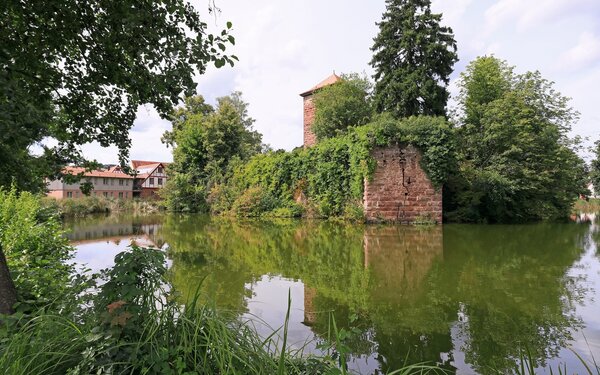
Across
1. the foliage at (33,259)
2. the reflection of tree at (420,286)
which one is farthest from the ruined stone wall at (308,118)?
the foliage at (33,259)

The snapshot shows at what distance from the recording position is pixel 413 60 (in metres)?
22.8

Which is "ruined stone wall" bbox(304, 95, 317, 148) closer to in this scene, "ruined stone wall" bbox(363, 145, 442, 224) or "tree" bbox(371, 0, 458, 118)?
"tree" bbox(371, 0, 458, 118)

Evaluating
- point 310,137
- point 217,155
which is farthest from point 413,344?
point 217,155

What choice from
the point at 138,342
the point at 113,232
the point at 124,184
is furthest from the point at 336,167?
the point at 124,184

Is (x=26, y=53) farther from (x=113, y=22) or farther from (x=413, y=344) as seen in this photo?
(x=413, y=344)

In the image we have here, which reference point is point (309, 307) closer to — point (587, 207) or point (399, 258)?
point (399, 258)

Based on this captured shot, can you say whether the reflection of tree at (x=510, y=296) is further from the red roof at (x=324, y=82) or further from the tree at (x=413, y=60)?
the red roof at (x=324, y=82)

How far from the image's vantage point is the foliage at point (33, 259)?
11.3 feet

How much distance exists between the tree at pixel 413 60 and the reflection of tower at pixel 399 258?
34.4 feet

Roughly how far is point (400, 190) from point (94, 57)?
52.8ft

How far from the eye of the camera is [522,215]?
71.0 feet

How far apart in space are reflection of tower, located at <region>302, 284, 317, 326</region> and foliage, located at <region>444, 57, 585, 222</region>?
15481mm

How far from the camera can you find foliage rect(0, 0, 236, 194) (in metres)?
3.34

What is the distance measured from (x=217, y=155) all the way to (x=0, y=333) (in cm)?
3170
